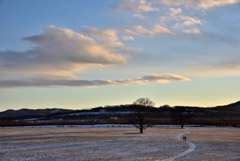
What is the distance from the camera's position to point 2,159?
30172 millimetres

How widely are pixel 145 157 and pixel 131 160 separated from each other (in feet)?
7.95

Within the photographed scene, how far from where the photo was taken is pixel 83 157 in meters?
32.0

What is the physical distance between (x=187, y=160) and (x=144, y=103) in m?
86.7

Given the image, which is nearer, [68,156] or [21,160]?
[21,160]

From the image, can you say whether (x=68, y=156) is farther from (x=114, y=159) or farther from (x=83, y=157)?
(x=114, y=159)

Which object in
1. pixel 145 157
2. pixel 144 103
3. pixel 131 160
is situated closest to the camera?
pixel 131 160

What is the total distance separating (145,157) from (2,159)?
29.6ft

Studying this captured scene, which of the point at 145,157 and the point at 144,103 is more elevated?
the point at 144,103

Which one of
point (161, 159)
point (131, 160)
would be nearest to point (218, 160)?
point (161, 159)

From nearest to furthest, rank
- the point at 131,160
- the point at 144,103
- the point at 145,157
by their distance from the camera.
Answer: the point at 131,160 → the point at 145,157 → the point at 144,103

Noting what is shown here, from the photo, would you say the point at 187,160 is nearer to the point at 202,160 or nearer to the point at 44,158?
the point at 202,160

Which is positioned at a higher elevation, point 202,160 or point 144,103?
point 144,103

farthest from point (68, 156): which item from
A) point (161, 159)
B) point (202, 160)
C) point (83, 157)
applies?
point (202, 160)

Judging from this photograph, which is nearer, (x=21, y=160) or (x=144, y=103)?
(x=21, y=160)
